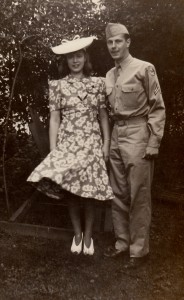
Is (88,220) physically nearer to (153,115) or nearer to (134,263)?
(134,263)

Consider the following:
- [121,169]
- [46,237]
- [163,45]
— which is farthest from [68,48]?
[46,237]

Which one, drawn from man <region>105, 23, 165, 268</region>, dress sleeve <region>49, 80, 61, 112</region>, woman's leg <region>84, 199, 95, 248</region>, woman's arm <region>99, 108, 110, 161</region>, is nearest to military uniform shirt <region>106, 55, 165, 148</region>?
man <region>105, 23, 165, 268</region>

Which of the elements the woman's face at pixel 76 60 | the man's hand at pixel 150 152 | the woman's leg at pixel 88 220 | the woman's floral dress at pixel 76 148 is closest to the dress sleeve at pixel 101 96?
the woman's floral dress at pixel 76 148

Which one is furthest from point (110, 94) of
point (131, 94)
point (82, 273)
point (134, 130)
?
point (82, 273)

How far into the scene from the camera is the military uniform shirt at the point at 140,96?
4.15 metres

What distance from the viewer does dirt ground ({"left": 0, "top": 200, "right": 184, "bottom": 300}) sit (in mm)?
3797

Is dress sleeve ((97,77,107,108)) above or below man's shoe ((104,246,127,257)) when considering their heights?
above

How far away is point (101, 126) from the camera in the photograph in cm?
455

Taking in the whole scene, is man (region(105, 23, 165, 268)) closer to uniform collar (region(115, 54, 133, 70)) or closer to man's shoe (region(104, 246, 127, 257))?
uniform collar (region(115, 54, 133, 70))

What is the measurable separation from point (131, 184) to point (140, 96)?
82cm

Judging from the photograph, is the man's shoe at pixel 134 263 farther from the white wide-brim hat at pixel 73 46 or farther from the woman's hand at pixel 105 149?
the white wide-brim hat at pixel 73 46

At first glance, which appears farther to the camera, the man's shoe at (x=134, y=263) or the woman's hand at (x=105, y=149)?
the woman's hand at (x=105, y=149)

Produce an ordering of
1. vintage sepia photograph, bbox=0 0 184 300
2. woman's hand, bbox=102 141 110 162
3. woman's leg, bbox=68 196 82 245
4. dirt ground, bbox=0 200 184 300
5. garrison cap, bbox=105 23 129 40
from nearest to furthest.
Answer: dirt ground, bbox=0 200 184 300, vintage sepia photograph, bbox=0 0 184 300, garrison cap, bbox=105 23 129 40, woman's leg, bbox=68 196 82 245, woman's hand, bbox=102 141 110 162

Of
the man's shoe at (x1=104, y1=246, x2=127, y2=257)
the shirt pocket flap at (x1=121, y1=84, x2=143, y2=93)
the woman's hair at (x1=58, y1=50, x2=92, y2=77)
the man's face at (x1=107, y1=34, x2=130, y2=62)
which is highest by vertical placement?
the man's face at (x1=107, y1=34, x2=130, y2=62)
